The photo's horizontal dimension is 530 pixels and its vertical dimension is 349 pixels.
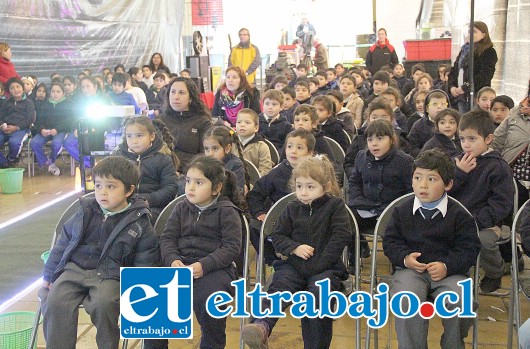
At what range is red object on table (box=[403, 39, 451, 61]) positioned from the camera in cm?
1297

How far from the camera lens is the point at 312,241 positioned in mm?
3518

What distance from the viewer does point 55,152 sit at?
29.4 ft

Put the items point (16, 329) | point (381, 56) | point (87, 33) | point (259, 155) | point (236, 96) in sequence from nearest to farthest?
1. point (16, 329)
2. point (259, 155)
3. point (236, 96)
4. point (87, 33)
5. point (381, 56)

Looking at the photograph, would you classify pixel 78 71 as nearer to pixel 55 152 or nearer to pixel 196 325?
pixel 55 152

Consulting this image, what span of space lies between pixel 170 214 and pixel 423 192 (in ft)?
4.24

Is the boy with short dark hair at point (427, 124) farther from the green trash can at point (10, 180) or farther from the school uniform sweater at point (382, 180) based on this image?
the green trash can at point (10, 180)

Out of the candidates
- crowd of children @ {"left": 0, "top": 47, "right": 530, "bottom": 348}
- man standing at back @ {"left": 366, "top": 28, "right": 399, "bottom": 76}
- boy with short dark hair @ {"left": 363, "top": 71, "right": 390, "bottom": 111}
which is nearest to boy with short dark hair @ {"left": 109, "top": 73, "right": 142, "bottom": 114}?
boy with short dark hair @ {"left": 363, "top": 71, "right": 390, "bottom": 111}

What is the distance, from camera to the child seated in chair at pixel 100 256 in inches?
127

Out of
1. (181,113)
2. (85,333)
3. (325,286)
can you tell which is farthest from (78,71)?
(325,286)

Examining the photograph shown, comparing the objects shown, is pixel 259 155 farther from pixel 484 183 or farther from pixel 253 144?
pixel 484 183

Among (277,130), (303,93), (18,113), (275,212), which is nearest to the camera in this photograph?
(275,212)

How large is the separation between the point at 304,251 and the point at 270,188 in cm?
103

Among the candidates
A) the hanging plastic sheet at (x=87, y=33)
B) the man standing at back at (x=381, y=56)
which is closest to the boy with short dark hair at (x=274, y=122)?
the hanging plastic sheet at (x=87, y=33)

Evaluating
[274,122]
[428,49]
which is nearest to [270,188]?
[274,122]
